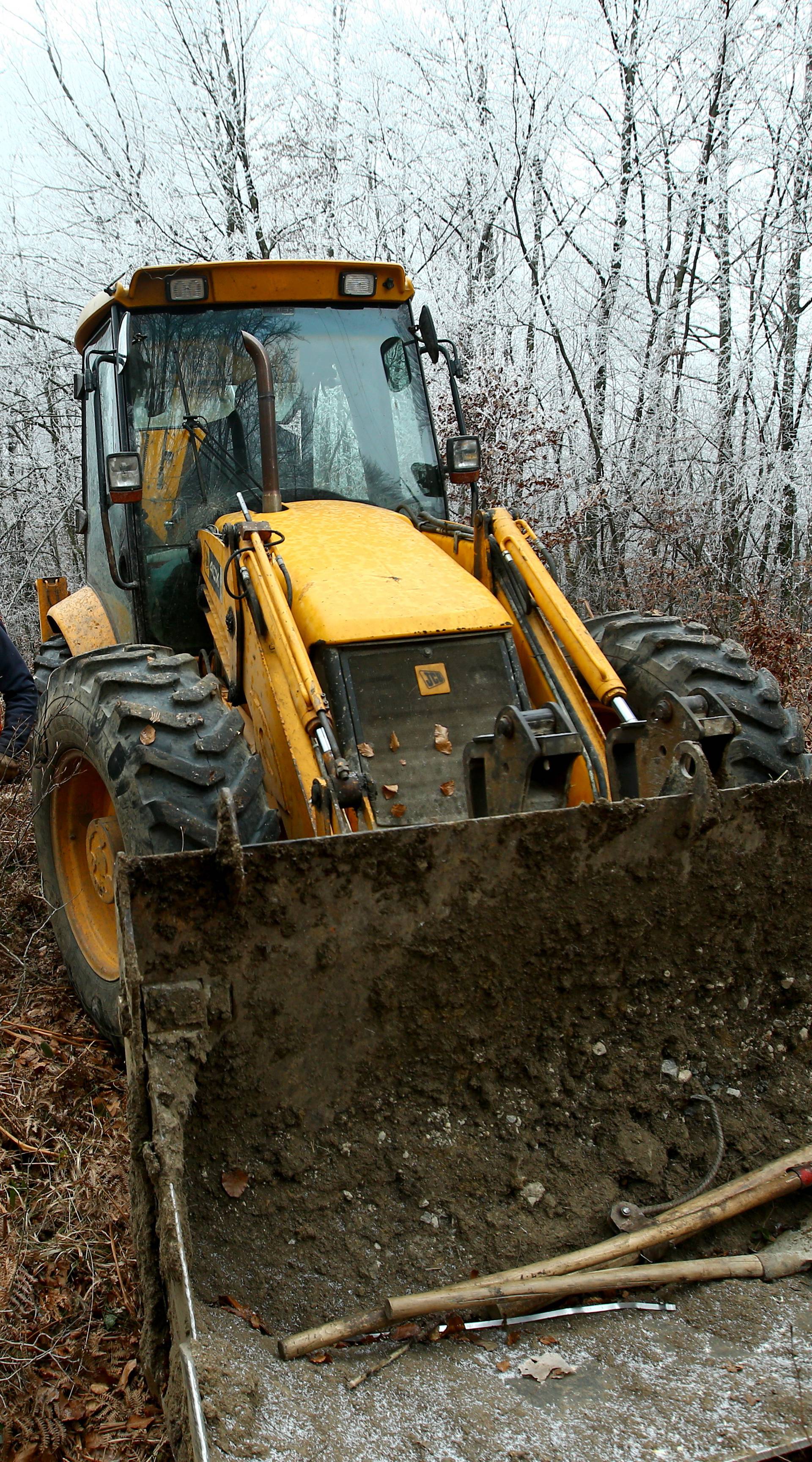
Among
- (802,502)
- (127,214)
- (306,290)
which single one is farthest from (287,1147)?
(127,214)

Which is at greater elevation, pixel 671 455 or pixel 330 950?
pixel 671 455

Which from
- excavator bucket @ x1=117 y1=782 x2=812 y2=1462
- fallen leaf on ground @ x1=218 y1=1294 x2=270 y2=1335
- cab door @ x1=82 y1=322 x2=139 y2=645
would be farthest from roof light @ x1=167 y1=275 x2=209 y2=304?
fallen leaf on ground @ x1=218 y1=1294 x2=270 y2=1335

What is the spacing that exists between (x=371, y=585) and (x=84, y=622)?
6.96 feet

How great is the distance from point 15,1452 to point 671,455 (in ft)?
39.8

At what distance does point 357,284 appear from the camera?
5.07m

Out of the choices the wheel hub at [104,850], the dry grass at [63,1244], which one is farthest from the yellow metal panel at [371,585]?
the dry grass at [63,1244]

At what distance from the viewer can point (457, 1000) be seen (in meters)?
2.96

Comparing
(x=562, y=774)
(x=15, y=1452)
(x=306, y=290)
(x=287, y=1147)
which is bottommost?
(x=15, y=1452)

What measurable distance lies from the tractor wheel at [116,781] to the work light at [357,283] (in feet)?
6.67

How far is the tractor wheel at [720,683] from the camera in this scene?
Answer: 4.16 m

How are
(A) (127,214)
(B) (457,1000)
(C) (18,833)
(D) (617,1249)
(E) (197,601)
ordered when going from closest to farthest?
(D) (617,1249) < (B) (457,1000) < (E) (197,601) < (C) (18,833) < (A) (127,214)

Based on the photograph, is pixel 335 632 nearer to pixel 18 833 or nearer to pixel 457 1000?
pixel 457 1000

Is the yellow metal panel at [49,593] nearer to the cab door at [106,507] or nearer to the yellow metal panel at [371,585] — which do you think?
the cab door at [106,507]

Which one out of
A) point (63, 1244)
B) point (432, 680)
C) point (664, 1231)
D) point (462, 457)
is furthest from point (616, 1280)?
point (462, 457)
